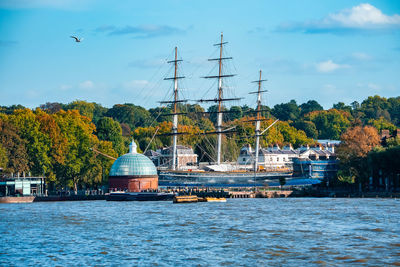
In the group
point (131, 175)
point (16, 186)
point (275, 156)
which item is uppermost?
point (275, 156)

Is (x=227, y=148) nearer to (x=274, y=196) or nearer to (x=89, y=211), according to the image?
(x=274, y=196)

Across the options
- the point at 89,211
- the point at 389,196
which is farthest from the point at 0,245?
the point at 389,196

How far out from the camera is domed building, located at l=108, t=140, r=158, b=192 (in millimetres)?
122581

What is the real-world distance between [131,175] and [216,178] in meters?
24.1

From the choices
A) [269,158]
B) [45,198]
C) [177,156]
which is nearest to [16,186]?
[45,198]

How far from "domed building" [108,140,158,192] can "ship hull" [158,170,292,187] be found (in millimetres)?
13259

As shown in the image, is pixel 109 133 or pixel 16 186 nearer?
pixel 16 186

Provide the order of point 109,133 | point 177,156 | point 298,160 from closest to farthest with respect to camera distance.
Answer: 1. point 109,133
2. point 298,160
3. point 177,156

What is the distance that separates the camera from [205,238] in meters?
53.2

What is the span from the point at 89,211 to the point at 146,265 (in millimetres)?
44717

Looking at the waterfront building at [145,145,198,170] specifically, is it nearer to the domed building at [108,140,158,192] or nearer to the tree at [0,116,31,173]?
the domed building at [108,140,158,192]

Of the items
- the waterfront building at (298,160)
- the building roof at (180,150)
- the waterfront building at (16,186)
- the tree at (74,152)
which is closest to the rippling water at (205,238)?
the waterfront building at (16,186)

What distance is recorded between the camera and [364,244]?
159ft

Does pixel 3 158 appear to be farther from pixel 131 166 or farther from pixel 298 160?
pixel 298 160
